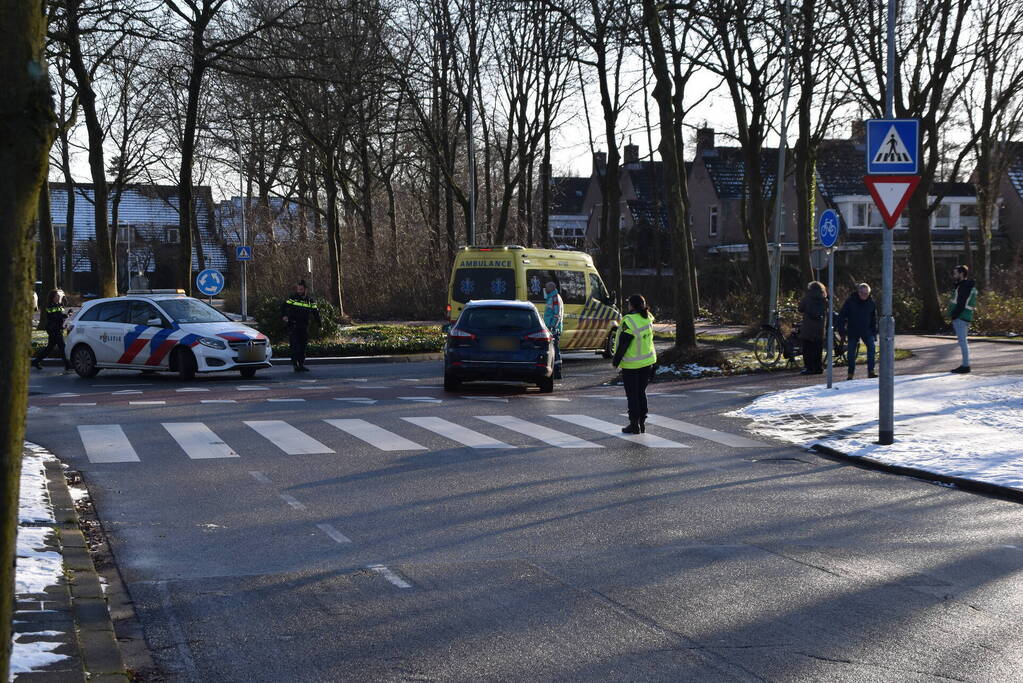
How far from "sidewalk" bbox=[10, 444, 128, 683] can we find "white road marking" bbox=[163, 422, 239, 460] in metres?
3.34

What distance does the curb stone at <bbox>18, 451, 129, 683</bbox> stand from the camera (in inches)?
204

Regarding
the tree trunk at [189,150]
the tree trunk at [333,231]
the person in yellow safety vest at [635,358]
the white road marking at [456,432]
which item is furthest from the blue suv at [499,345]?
the tree trunk at [333,231]

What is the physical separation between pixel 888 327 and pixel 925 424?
268cm

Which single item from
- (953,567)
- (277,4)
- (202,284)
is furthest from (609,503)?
(202,284)

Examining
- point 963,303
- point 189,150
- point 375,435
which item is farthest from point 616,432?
point 189,150

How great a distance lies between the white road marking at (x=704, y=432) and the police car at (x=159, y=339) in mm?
8685

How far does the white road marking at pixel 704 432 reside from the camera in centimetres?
1400

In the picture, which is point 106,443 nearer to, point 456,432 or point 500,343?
point 456,432

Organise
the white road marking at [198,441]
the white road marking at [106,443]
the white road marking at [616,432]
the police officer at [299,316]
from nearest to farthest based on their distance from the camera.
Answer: the white road marking at [106,443] → the white road marking at [198,441] → the white road marking at [616,432] → the police officer at [299,316]

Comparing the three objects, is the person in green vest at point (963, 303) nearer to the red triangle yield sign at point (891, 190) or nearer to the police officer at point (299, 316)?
the red triangle yield sign at point (891, 190)

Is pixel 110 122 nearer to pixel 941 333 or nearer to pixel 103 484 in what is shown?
pixel 941 333

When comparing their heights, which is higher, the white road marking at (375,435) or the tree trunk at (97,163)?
the tree trunk at (97,163)

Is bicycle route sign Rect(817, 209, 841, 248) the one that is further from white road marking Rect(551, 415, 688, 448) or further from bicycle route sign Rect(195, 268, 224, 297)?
bicycle route sign Rect(195, 268, 224, 297)

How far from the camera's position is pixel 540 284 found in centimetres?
2636
